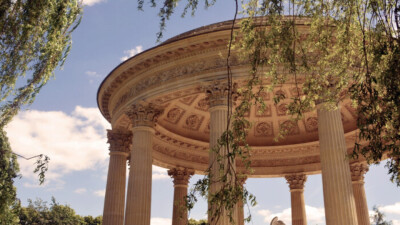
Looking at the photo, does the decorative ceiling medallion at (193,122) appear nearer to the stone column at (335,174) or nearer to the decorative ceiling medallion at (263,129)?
the decorative ceiling medallion at (263,129)

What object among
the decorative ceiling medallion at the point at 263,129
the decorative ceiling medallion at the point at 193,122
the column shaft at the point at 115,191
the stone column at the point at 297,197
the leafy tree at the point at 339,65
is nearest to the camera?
the leafy tree at the point at 339,65

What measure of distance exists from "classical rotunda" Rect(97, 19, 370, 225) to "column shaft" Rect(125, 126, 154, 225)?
0.08m

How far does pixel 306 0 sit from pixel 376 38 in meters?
2.67

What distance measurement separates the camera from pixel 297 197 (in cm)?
4850

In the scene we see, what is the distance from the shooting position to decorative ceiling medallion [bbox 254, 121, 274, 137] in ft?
166

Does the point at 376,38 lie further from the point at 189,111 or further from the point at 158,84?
the point at 189,111

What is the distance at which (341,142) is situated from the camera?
26766mm

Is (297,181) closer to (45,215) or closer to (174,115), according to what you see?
(174,115)

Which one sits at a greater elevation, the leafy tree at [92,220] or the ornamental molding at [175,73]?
the ornamental molding at [175,73]

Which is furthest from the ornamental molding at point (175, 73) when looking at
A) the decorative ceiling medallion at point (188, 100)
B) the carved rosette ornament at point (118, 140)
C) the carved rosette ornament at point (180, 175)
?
the carved rosette ornament at point (180, 175)

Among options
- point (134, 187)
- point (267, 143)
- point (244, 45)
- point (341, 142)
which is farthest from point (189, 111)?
point (244, 45)

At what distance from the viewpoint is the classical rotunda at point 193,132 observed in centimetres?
2711

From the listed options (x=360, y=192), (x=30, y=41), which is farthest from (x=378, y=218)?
(x=30, y=41)

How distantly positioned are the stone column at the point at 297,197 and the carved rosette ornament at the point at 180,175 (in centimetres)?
1265
